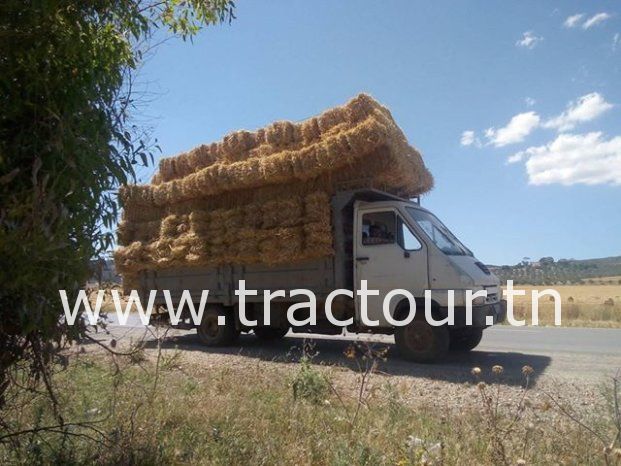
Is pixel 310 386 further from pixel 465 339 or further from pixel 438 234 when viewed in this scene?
pixel 465 339

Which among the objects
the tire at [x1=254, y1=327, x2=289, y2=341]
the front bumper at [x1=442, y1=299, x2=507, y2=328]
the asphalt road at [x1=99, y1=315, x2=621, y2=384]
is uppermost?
the front bumper at [x1=442, y1=299, x2=507, y2=328]

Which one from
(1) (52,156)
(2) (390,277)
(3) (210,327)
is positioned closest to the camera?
(1) (52,156)

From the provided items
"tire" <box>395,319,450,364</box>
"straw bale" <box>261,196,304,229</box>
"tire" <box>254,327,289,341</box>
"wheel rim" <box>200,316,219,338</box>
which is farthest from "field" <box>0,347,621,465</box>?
"tire" <box>254,327,289,341</box>

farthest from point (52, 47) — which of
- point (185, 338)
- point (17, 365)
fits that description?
point (185, 338)

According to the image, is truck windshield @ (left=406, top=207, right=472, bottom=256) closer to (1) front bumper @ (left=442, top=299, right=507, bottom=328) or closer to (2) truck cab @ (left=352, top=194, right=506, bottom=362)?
A: (2) truck cab @ (left=352, top=194, right=506, bottom=362)

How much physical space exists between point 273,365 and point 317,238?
82.3 inches

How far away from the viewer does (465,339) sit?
340 inches

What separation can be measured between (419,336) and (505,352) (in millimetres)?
2276

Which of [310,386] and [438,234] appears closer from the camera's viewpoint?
[310,386]

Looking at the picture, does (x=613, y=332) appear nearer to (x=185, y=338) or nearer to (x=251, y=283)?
(x=251, y=283)

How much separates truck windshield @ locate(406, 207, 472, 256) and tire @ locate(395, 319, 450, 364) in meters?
1.17

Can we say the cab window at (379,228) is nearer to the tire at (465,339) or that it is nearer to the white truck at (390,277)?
the white truck at (390,277)

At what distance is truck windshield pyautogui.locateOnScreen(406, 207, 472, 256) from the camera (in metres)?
7.93

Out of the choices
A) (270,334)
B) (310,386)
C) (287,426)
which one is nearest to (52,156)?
(287,426)
